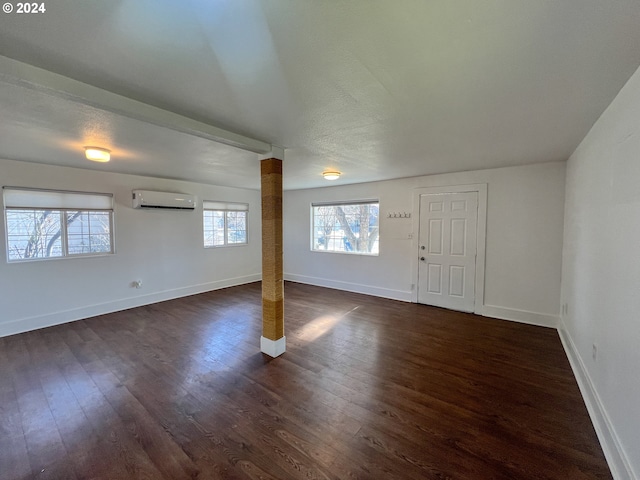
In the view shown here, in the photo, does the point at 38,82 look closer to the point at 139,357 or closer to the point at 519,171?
the point at 139,357

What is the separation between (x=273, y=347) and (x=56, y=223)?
3883mm

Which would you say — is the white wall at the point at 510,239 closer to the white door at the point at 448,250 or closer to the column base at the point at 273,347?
the white door at the point at 448,250

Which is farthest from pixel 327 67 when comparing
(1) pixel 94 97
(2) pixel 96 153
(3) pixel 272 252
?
(2) pixel 96 153

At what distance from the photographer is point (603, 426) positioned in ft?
5.79

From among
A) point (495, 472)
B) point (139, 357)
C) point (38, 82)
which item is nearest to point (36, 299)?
point (139, 357)

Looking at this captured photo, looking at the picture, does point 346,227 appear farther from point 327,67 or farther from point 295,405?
point 327,67

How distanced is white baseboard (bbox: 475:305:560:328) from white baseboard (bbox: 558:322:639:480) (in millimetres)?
1164

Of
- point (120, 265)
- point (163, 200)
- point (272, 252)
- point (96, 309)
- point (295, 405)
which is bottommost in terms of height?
point (295, 405)

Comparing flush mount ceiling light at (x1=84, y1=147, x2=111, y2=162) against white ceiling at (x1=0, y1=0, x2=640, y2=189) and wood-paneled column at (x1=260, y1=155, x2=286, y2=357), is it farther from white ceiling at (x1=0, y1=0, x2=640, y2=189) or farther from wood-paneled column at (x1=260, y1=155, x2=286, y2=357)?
wood-paneled column at (x1=260, y1=155, x2=286, y2=357)

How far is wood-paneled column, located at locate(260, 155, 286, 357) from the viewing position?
2822 mm

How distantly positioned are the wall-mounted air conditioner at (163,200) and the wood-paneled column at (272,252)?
2893 mm

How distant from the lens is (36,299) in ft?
12.2

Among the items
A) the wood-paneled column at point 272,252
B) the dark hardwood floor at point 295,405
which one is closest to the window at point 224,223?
the dark hardwood floor at point 295,405

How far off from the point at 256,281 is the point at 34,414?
477 centimetres
